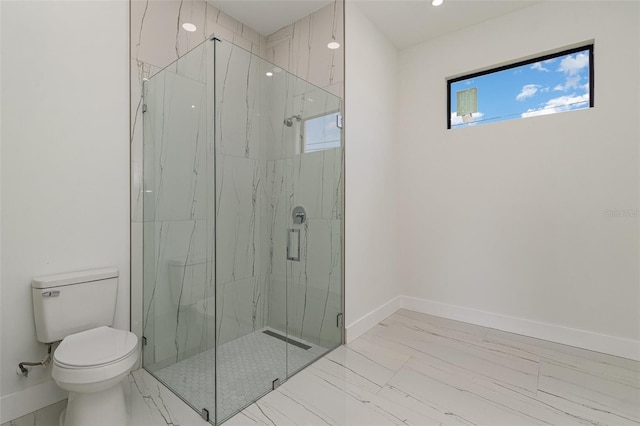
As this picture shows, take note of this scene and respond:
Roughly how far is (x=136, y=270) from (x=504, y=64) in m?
3.46

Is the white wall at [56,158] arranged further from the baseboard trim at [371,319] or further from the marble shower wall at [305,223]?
the baseboard trim at [371,319]

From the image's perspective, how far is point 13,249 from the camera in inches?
59.8

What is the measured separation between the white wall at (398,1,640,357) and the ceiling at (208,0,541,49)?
138mm

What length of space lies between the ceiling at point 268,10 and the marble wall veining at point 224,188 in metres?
0.07

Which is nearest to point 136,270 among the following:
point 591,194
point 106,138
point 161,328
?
point 161,328

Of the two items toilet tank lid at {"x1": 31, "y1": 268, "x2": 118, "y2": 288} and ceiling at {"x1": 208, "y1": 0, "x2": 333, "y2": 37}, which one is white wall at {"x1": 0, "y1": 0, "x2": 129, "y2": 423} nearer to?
toilet tank lid at {"x1": 31, "y1": 268, "x2": 118, "y2": 288}

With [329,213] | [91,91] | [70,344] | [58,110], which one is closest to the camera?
[70,344]

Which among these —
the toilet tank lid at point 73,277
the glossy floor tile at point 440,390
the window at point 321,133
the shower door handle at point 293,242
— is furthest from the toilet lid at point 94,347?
the window at point 321,133

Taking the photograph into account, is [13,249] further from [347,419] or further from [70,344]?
[347,419]

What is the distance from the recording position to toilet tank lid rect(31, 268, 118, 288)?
1.54 m

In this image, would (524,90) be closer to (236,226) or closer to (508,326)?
(508,326)

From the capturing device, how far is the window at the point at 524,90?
2.34 meters

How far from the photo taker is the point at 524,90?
2566mm

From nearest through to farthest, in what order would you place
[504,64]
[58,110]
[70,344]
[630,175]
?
[70,344] < [58,110] < [630,175] < [504,64]
